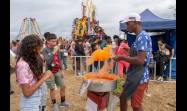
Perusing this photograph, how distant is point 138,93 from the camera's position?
18.8 feet

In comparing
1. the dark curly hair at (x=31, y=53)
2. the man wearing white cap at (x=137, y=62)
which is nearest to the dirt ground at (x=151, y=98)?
the man wearing white cap at (x=137, y=62)

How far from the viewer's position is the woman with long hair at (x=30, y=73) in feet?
13.9

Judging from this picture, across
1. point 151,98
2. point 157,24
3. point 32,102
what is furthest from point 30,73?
point 157,24

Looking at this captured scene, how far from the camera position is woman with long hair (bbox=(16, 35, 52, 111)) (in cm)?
424

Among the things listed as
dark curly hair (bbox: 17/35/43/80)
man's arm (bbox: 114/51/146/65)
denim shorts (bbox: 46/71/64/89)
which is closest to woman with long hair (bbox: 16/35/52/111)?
→ dark curly hair (bbox: 17/35/43/80)

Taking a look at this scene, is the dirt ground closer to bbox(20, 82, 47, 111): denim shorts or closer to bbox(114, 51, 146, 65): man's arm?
bbox(114, 51, 146, 65): man's arm

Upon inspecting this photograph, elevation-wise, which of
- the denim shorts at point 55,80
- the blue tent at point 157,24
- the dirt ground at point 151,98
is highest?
the blue tent at point 157,24

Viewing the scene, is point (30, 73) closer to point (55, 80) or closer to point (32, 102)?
point (32, 102)

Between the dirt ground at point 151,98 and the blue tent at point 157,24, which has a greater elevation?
the blue tent at point 157,24

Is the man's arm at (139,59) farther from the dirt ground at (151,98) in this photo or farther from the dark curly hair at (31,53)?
the dirt ground at (151,98)

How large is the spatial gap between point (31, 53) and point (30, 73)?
0.23 m

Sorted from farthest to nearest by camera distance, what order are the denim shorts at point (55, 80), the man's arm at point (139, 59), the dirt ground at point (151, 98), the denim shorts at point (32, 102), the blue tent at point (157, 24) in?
the blue tent at point (157, 24) < the dirt ground at point (151, 98) < the denim shorts at point (55, 80) < the man's arm at point (139, 59) < the denim shorts at point (32, 102)

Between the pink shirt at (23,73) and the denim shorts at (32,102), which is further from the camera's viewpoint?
the denim shorts at (32,102)

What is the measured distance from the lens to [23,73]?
13.9ft
